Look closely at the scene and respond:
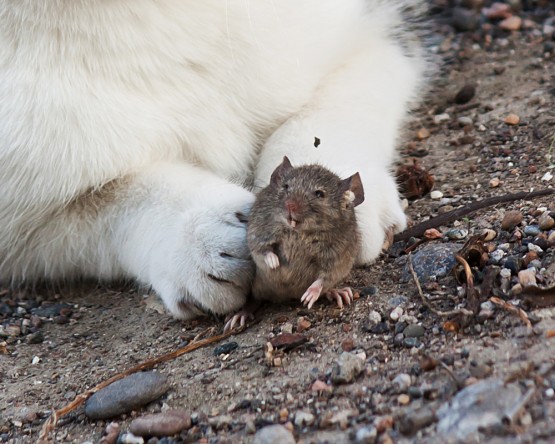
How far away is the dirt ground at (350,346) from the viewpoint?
162 cm

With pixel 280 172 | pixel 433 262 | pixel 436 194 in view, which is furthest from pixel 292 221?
pixel 436 194

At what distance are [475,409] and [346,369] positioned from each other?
1.05 feet

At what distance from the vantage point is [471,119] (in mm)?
2973

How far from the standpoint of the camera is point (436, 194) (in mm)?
A: 2531

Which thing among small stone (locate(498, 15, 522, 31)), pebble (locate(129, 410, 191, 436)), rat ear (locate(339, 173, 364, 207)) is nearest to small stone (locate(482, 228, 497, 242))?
rat ear (locate(339, 173, 364, 207))

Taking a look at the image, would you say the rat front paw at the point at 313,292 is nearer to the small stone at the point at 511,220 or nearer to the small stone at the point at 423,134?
the small stone at the point at 511,220

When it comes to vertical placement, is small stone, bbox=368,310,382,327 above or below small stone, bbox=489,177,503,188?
above

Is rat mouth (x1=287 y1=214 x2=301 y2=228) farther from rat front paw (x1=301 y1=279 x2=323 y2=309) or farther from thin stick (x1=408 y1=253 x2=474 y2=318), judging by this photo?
thin stick (x1=408 y1=253 x2=474 y2=318)

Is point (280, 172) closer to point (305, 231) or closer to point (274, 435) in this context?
point (305, 231)

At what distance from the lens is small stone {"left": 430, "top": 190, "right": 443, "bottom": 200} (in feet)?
8.25

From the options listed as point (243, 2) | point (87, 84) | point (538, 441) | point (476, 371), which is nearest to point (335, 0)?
point (243, 2)

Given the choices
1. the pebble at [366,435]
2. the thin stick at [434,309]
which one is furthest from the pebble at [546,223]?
the pebble at [366,435]

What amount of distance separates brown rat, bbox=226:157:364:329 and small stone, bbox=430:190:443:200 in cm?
58

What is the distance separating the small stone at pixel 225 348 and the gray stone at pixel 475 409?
581 millimetres
